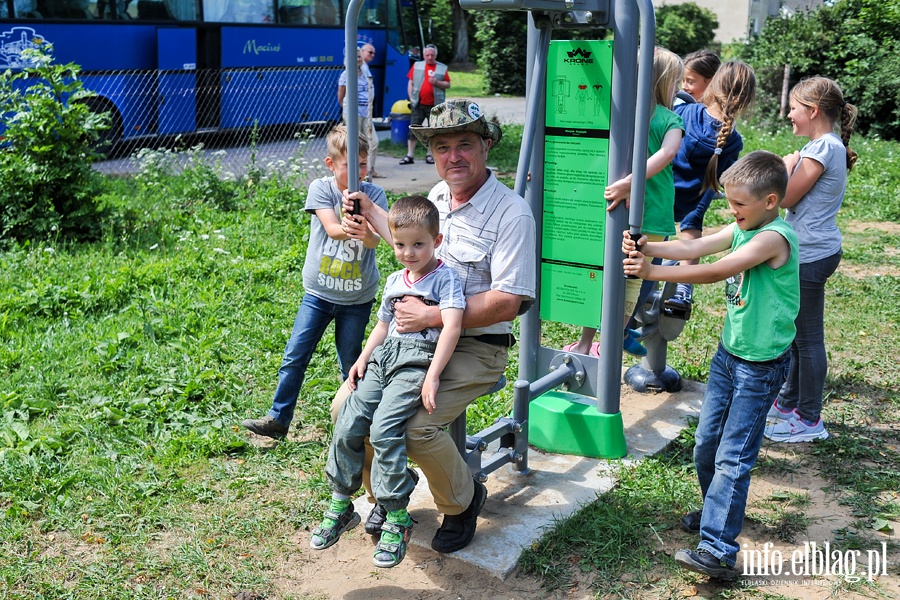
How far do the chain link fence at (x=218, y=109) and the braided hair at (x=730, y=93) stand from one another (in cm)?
766

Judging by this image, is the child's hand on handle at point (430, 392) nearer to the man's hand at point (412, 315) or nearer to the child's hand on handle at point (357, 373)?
the man's hand at point (412, 315)

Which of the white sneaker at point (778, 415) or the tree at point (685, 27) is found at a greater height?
the tree at point (685, 27)

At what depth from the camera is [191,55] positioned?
538 inches

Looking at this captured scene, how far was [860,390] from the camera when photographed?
5109 millimetres

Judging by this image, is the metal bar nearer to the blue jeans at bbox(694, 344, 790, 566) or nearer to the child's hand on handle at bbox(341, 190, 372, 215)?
the blue jeans at bbox(694, 344, 790, 566)

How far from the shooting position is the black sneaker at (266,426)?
429 centimetres

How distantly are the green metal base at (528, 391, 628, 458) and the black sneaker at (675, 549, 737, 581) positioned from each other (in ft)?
3.37

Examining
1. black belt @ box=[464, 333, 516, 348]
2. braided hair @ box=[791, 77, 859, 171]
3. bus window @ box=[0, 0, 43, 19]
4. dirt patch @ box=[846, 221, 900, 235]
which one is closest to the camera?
black belt @ box=[464, 333, 516, 348]

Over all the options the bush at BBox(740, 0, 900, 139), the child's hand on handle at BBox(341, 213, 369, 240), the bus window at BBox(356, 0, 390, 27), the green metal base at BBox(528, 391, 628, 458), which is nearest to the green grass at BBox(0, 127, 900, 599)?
the green metal base at BBox(528, 391, 628, 458)

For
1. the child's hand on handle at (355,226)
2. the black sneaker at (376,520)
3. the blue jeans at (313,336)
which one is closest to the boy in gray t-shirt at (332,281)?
the blue jeans at (313,336)

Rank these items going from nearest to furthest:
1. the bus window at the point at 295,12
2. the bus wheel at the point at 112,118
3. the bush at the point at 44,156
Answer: the bush at the point at 44,156, the bus wheel at the point at 112,118, the bus window at the point at 295,12

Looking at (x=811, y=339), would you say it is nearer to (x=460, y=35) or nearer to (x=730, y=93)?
(x=730, y=93)

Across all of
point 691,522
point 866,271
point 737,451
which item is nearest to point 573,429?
point 691,522

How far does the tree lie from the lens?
107 ft
